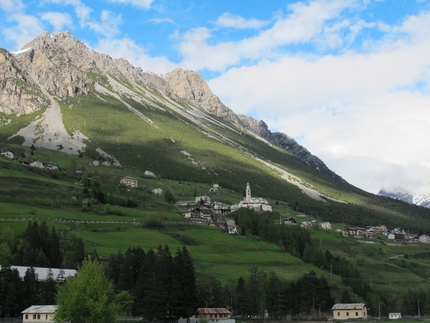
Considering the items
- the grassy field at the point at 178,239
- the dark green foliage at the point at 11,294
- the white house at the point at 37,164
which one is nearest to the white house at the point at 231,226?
the grassy field at the point at 178,239

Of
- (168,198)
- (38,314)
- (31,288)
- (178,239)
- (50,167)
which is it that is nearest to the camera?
(38,314)

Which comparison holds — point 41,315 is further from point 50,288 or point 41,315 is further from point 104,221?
point 104,221

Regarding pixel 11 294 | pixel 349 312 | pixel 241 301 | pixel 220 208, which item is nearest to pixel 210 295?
pixel 241 301

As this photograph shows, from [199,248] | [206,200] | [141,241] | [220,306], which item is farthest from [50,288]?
[206,200]

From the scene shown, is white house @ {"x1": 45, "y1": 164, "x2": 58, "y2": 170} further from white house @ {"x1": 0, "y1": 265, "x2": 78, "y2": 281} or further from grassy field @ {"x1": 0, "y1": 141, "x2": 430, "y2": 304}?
white house @ {"x1": 0, "y1": 265, "x2": 78, "y2": 281}

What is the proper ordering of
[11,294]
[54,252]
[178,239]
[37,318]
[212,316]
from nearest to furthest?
[37,318], [11,294], [212,316], [54,252], [178,239]

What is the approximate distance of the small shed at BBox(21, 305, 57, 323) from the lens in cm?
7394

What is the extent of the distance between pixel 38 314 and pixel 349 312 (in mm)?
49583

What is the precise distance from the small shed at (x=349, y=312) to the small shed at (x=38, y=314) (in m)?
45.5

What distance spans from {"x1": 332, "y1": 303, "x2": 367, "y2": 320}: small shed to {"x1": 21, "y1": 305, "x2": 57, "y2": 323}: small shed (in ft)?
149

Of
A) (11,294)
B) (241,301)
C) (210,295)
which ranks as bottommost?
(241,301)

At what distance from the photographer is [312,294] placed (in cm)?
9931

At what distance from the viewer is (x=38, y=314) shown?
74.9 m

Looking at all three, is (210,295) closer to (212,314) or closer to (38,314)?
(212,314)
